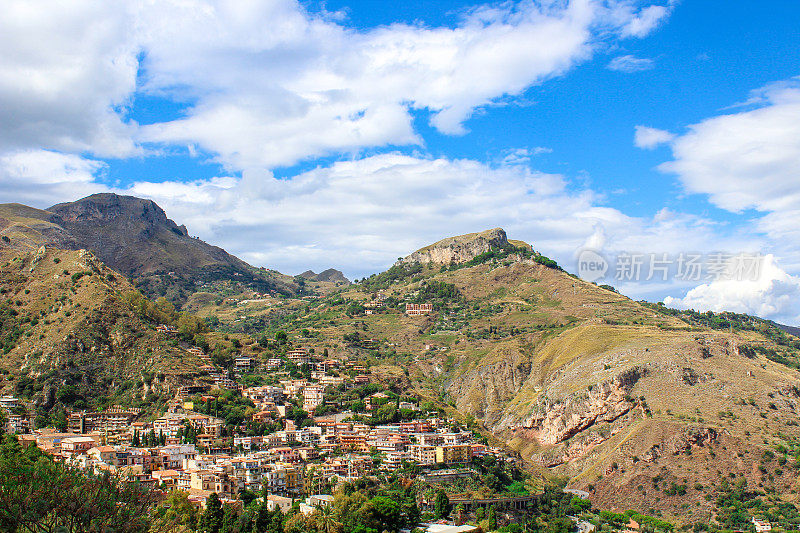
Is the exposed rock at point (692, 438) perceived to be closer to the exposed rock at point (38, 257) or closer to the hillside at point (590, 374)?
the hillside at point (590, 374)

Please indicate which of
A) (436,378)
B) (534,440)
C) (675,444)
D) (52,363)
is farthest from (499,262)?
(52,363)

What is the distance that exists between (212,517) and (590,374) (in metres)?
62.9

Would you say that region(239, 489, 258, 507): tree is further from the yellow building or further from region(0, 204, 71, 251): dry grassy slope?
region(0, 204, 71, 251): dry grassy slope

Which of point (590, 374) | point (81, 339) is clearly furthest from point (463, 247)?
point (81, 339)

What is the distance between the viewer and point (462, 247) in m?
A: 185

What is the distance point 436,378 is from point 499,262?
5250cm

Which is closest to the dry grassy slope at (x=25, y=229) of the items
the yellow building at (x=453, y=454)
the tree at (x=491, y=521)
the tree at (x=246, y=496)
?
the tree at (x=246, y=496)

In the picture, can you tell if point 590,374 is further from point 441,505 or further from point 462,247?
point 462,247

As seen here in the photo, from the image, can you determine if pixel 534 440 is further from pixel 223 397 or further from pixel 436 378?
pixel 223 397

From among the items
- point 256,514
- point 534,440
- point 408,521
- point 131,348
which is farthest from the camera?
point 534,440

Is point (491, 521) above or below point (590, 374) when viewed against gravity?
below

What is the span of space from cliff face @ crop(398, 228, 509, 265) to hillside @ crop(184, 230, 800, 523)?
11.2m

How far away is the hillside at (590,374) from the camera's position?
83.8 meters

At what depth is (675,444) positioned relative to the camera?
85.3 meters
